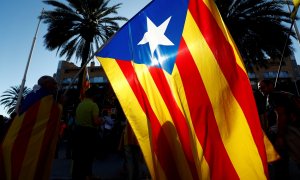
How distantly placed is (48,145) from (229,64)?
1987 millimetres

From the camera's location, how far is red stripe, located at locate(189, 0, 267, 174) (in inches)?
105

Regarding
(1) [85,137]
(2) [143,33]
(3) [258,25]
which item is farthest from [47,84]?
(3) [258,25]

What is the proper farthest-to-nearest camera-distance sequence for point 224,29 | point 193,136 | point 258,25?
point 258,25, point 224,29, point 193,136

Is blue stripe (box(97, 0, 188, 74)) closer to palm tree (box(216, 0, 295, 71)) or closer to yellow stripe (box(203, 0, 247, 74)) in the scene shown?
yellow stripe (box(203, 0, 247, 74))

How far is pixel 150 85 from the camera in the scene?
3.01m

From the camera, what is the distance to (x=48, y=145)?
9.75ft

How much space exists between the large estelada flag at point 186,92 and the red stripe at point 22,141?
2.91ft

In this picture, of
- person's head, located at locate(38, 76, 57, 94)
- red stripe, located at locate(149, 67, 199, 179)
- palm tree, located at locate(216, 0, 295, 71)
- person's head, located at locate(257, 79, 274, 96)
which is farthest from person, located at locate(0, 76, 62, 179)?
palm tree, located at locate(216, 0, 295, 71)

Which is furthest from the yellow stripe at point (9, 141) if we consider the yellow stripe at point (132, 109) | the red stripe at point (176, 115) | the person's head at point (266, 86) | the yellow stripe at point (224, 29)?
the person's head at point (266, 86)

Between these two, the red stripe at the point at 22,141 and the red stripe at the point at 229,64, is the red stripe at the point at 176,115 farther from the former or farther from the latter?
the red stripe at the point at 22,141

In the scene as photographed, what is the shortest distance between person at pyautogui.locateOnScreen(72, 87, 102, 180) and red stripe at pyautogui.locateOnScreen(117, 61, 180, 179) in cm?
176

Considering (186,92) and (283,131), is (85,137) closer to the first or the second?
(186,92)

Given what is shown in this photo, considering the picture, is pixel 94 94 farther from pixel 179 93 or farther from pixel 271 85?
pixel 271 85

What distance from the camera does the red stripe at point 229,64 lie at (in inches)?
105
